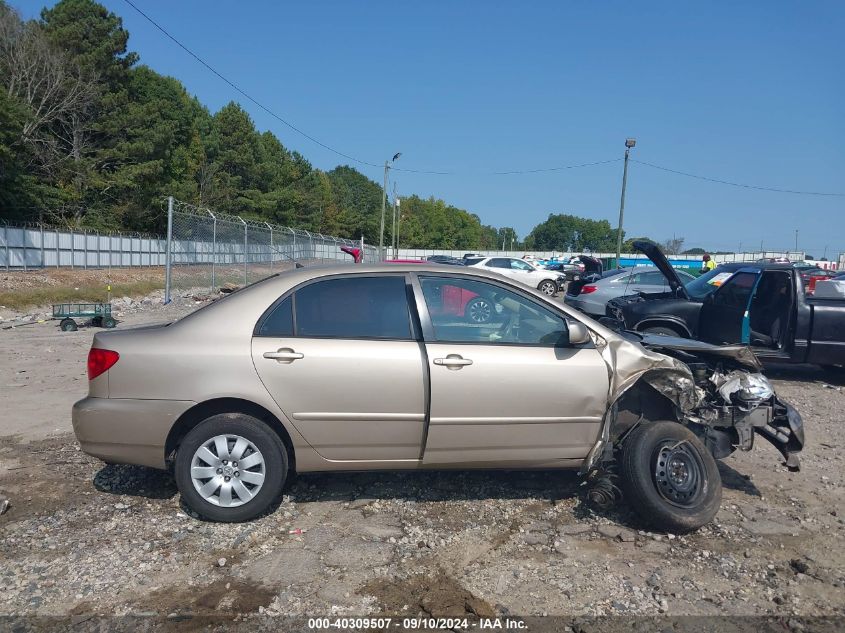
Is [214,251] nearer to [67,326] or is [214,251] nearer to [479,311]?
[67,326]

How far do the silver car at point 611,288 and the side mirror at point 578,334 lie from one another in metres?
8.18

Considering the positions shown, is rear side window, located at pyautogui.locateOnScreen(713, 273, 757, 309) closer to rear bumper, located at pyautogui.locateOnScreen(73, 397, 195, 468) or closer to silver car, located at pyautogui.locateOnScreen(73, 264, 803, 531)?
silver car, located at pyautogui.locateOnScreen(73, 264, 803, 531)

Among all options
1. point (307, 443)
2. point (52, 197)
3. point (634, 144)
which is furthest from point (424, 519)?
point (52, 197)

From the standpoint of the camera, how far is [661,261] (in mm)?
8586

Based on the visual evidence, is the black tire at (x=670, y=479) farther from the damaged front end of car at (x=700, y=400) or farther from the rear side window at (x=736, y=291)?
the rear side window at (x=736, y=291)

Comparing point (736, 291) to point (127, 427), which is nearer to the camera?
point (127, 427)

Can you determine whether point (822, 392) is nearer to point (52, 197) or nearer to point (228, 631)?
point (228, 631)

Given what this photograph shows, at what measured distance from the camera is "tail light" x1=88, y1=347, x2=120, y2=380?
4043 millimetres

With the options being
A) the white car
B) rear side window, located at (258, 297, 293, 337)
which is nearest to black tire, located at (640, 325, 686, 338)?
rear side window, located at (258, 297, 293, 337)

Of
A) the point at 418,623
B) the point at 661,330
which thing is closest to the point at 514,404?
the point at 418,623

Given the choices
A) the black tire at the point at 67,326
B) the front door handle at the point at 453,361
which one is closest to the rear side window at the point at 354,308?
the front door handle at the point at 453,361

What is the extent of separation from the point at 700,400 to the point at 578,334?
1117 millimetres

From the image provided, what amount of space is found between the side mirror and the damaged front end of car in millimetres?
259

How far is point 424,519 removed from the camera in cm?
423
